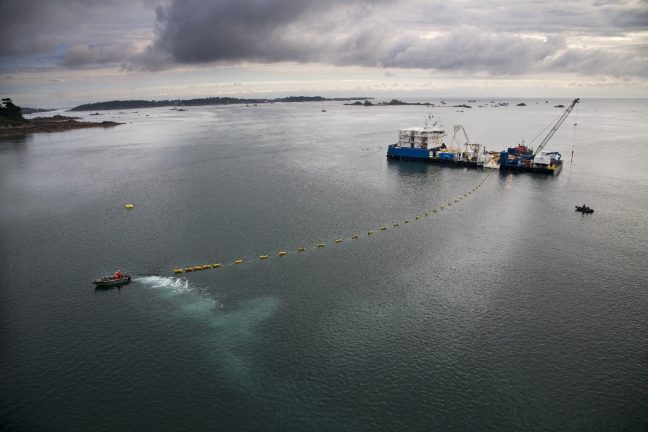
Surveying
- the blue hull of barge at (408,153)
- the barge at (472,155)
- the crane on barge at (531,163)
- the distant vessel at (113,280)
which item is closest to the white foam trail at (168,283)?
the distant vessel at (113,280)

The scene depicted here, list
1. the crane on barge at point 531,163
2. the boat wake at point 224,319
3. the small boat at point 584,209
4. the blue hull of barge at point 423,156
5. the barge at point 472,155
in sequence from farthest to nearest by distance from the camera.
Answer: the blue hull of barge at point 423,156
the barge at point 472,155
the crane on barge at point 531,163
the small boat at point 584,209
the boat wake at point 224,319

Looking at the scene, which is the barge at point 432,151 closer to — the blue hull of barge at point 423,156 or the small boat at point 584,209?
the blue hull of barge at point 423,156

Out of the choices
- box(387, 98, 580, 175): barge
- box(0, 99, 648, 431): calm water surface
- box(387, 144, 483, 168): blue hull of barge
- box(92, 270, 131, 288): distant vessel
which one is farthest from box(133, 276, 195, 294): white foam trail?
box(387, 98, 580, 175): barge

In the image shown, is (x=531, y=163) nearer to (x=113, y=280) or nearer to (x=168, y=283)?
(x=168, y=283)

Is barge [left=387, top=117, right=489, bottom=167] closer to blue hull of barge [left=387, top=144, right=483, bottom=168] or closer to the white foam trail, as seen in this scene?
blue hull of barge [left=387, top=144, right=483, bottom=168]

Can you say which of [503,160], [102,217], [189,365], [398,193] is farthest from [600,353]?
[503,160]

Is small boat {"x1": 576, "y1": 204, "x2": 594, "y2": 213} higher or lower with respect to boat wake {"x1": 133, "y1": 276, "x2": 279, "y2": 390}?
higher

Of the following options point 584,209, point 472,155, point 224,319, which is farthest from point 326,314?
point 472,155
